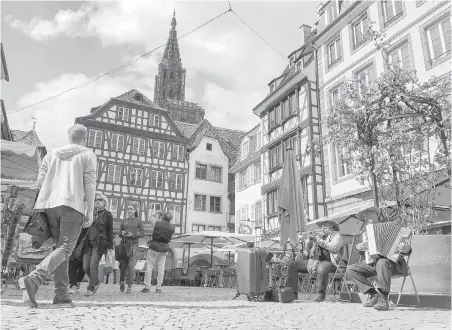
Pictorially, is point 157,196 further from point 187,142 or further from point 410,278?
point 410,278

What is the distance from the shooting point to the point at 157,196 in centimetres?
3111

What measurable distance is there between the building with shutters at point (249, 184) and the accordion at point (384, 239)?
1961cm

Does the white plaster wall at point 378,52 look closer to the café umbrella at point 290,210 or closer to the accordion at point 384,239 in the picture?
the café umbrella at point 290,210

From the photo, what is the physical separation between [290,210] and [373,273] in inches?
127

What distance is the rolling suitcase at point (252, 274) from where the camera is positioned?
262 inches

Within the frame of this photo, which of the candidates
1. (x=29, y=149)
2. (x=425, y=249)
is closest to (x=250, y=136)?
(x=29, y=149)

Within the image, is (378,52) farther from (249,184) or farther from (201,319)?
(201,319)

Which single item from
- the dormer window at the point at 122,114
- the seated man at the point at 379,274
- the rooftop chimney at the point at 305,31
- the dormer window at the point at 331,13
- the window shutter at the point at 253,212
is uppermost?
the rooftop chimney at the point at 305,31

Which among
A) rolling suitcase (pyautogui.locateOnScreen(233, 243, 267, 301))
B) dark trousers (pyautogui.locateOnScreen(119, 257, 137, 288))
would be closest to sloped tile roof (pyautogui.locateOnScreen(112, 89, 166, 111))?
dark trousers (pyautogui.locateOnScreen(119, 257, 137, 288))

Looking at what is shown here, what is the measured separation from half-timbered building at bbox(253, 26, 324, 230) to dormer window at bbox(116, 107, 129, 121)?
10.3 m

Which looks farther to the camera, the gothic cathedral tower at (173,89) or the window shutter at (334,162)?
the gothic cathedral tower at (173,89)

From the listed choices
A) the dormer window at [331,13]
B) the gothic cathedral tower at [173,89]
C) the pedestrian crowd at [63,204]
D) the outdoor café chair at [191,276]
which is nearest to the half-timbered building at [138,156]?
the outdoor café chair at [191,276]

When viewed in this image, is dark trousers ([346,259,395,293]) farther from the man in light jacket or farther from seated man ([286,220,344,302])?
the man in light jacket

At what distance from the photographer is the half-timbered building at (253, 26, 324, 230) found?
790 inches
